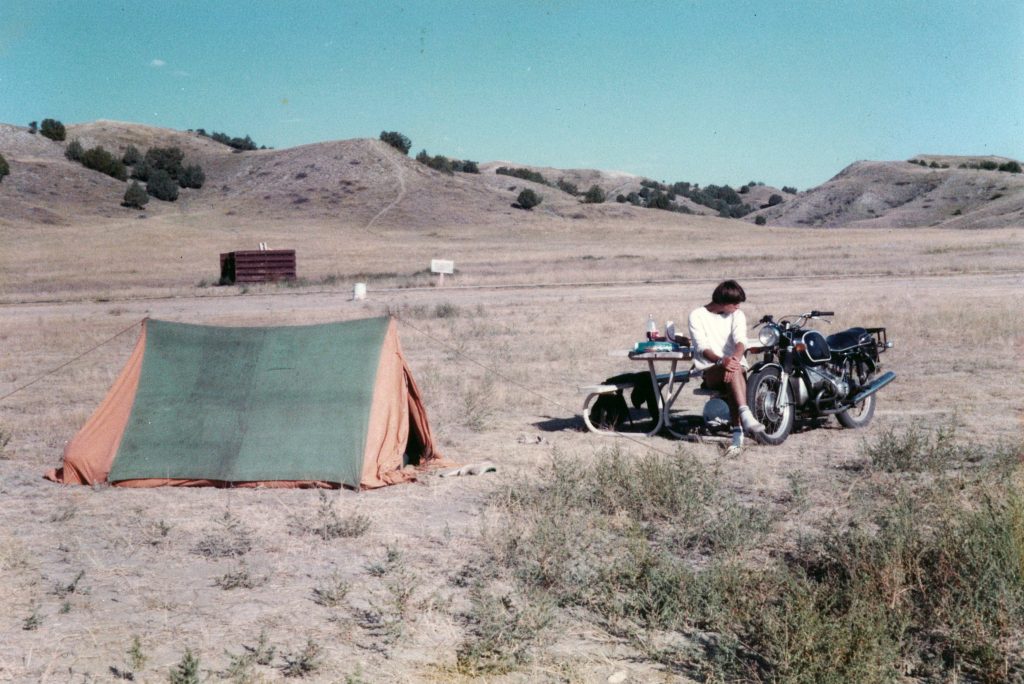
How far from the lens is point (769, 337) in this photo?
8.98 meters

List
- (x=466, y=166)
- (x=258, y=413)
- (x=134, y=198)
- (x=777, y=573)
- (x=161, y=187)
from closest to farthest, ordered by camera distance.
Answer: (x=777, y=573), (x=258, y=413), (x=134, y=198), (x=161, y=187), (x=466, y=166)

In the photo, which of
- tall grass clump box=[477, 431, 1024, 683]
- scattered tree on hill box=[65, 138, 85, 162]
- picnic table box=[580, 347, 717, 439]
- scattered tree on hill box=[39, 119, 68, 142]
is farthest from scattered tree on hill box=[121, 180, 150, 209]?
tall grass clump box=[477, 431, 1024, 683]

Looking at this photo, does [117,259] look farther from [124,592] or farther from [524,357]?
[124,592]

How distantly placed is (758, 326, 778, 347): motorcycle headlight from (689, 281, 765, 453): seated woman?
1.01 ft

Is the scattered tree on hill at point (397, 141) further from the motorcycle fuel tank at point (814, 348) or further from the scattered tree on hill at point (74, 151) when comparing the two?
the motorcycle fuel tank at point (814, 348)

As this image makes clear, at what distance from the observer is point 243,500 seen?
24.2 ft

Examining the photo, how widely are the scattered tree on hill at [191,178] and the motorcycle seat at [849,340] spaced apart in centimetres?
8024

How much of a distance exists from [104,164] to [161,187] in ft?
21.0

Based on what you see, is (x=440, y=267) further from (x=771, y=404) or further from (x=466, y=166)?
(x=466, y=166)

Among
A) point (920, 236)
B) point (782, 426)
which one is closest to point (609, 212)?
point (920, 236)

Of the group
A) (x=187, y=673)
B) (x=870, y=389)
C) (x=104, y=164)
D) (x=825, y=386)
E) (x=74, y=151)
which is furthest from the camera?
(x=74, y=151)

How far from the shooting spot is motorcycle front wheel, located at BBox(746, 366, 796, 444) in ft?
29.2

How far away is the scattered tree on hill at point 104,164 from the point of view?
78.6 m

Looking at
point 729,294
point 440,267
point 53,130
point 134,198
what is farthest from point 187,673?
→ point 53,130
